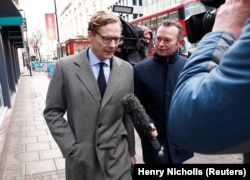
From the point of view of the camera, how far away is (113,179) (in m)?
2.13

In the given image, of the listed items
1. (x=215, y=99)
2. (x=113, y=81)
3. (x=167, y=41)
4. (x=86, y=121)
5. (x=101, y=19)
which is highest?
(x=101, y=19)

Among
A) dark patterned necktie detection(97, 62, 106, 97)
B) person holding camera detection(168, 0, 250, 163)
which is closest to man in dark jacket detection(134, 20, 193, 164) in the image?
dark patterned necktie detection(97, 62, 106, 97)

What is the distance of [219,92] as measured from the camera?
69 centimetres

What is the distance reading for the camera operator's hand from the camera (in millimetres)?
769

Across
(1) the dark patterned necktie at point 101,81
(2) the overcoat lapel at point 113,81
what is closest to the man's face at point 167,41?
(2) the overcoat lapel at point 113,81

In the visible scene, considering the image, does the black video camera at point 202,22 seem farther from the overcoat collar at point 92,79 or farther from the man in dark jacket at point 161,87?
the man in dark jacket at point 161,87

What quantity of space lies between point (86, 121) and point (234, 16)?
150 centimetres

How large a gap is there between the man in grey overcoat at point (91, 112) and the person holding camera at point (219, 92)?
1.32 metres

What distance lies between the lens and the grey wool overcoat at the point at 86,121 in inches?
82.7

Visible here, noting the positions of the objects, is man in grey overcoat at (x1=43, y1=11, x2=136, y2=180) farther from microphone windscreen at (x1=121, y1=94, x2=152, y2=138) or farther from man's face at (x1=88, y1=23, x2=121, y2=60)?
microphone windscreen at (x1=121, y1=94, x2=152, y2=138)

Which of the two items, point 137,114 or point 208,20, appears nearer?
point 208,20

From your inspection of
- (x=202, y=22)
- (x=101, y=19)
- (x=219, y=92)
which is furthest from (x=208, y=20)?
(x=101, y=19)

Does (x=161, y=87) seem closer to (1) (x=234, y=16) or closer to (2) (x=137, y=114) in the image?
(2) (x=137, y=114)

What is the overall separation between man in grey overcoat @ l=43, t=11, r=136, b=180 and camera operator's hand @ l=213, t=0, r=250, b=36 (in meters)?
1.38
